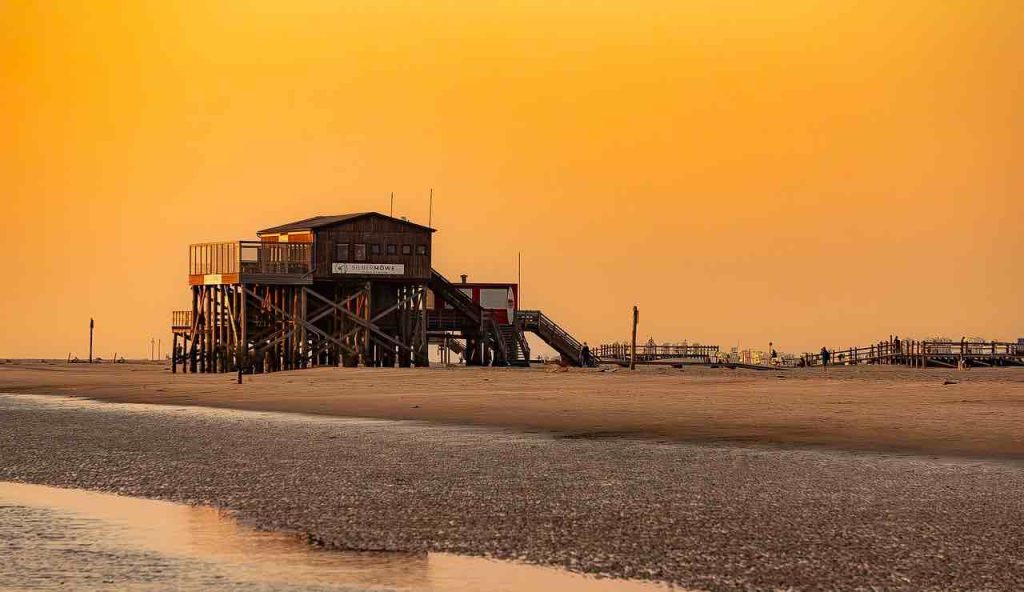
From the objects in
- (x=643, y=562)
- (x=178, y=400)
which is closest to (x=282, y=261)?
(x=178, y=400)

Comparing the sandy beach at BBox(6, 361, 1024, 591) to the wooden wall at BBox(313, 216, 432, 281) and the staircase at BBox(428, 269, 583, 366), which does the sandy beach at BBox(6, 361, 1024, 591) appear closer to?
the wooden wall at BBox(313, 216, 432, 281)

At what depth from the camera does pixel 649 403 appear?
36.9 metres

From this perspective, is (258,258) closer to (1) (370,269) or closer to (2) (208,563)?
(1) (370,269)

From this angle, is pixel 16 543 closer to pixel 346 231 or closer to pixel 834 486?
pixel 834 486

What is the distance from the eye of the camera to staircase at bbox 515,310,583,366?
3182 inches

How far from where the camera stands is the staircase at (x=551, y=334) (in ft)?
265

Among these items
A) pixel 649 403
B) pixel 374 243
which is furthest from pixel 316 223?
pixel 649 403

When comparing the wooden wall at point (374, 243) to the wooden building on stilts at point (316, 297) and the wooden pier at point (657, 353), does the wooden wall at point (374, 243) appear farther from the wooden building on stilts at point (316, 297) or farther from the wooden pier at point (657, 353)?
the wooden pier at point (657, 353)

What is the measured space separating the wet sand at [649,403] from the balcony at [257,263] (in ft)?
23.1

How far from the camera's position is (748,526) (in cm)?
1435

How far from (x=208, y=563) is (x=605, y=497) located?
589 centimetres

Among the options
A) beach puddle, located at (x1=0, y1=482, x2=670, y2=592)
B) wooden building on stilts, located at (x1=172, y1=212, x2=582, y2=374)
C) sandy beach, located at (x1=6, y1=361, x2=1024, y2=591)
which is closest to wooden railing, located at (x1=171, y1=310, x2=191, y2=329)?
Result: wooden building on stilts, located at (x1=172, y1=212, x2=582, y2=374)

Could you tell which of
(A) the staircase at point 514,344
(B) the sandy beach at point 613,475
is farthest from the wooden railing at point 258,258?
(B) the sandy beach at point 613,475

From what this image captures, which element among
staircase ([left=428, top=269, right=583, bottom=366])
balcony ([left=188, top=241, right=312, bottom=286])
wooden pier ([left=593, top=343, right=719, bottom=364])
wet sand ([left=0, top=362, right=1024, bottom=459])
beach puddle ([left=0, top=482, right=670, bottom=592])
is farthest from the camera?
wooden pier ([left=593, top=343, right=719, bottom=364])
